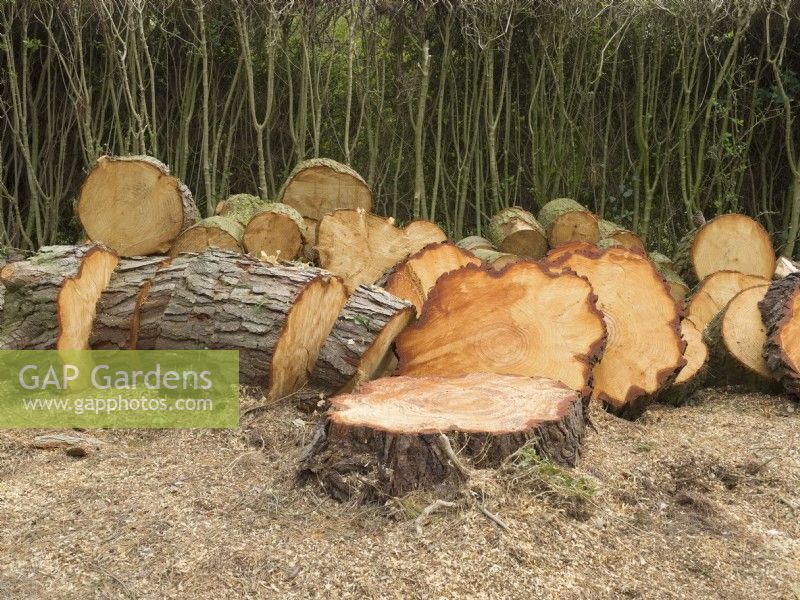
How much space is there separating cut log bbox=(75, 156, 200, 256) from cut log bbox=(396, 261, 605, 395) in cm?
219

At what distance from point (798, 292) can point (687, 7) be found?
11.4 ft

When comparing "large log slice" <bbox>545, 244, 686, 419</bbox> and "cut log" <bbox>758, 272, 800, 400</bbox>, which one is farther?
"cut log" <bbox>758, 272, 800, 400</bbox>

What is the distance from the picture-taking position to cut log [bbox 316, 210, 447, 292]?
16.6 feet

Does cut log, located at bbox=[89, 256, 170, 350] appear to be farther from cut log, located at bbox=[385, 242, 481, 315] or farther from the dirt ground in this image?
cut log, located at bbox=[385, 242, 481, 315]

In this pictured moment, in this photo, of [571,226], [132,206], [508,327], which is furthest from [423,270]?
[571,226]

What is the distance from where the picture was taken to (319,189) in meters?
5.97

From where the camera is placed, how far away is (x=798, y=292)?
425cm

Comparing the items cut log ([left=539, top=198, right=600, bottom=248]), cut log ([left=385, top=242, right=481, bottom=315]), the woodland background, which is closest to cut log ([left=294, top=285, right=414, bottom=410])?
cut log ([left=385, top=242, right=481, bottom=315])

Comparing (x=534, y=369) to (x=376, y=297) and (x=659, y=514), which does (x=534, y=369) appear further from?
(x=659, y=514)

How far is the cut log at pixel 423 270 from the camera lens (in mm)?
4223

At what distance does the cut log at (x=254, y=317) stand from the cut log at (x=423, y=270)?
49 cm

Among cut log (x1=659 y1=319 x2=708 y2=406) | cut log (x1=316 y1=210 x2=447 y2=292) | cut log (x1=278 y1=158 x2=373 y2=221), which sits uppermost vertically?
cut log (x1=278 y1=158 x2=373 y2=221)

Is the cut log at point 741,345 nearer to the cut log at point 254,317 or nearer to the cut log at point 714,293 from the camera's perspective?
the cut log at point 714,293

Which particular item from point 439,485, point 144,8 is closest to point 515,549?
point 439,485
